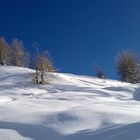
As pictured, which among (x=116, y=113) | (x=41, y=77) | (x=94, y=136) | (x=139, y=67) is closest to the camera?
(x=94, y=136)

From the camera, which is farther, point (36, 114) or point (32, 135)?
point (36, 114)

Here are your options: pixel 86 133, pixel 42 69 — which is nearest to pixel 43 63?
pixel 42 69

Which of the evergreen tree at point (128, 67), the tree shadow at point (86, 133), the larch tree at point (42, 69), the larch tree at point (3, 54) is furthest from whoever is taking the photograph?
the larch tree at point (3, 54)

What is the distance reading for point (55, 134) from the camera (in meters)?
7.83

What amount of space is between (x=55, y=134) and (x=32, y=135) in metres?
0.52

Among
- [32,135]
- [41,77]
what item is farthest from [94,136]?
[41,77]

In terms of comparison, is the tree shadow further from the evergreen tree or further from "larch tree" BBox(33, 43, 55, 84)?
the evergreen tree

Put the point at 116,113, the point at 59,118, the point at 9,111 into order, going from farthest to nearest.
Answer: the point at 9,111 → the point at 116,113 → the point at 59,118

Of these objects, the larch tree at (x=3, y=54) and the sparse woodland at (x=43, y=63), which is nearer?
the sparse woodland at (x=43, y=63)

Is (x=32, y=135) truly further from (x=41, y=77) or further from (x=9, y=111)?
(x=41, y=77)

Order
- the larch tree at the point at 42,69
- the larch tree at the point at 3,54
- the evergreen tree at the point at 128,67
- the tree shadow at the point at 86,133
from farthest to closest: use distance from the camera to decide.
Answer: the larch tree at the point at 3,54 → the evergreen tree at the point at 128,67 → the larch tree at the point at 42,69 → the tree shadow at the point at 86,133

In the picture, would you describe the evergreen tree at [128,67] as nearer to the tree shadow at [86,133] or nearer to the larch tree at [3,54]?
the larch tree at [3,54]

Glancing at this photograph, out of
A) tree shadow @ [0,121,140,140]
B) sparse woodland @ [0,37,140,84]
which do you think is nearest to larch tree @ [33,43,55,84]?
sparse woodland @ [0,37,140,84]

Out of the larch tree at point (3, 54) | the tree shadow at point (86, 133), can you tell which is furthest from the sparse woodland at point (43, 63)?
the tree shadow at point (86, 133)
